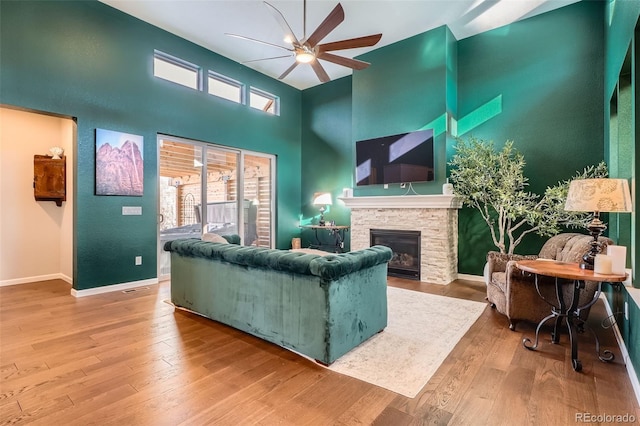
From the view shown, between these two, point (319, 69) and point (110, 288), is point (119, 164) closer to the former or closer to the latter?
point (110, 288)

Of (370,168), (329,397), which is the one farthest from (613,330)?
(370,168)

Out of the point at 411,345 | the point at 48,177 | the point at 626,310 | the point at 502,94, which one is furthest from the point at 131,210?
the point at 502,94

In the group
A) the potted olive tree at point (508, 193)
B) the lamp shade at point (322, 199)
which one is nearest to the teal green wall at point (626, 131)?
the potted olive tree at point (508, 193)

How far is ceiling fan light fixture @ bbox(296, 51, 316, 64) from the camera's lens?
358 centimetres

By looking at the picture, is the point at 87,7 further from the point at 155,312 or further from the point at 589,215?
the point at 589,215

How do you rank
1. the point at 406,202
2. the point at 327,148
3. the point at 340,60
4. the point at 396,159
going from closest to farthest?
the point at 340,60
the point at 406,202
the point at 396,159
the point at 327,148

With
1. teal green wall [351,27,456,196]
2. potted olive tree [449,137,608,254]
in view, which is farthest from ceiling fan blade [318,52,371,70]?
potted olive tree [449,137,608,254]

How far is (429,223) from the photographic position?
16.3 ft

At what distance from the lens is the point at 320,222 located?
6637mm

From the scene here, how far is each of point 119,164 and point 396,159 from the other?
429cm

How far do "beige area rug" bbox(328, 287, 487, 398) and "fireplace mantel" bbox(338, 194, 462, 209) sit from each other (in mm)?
1556

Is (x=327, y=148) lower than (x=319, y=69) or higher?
lower

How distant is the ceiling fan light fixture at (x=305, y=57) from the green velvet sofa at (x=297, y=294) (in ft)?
7.67

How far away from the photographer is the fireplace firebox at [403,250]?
5.16m
